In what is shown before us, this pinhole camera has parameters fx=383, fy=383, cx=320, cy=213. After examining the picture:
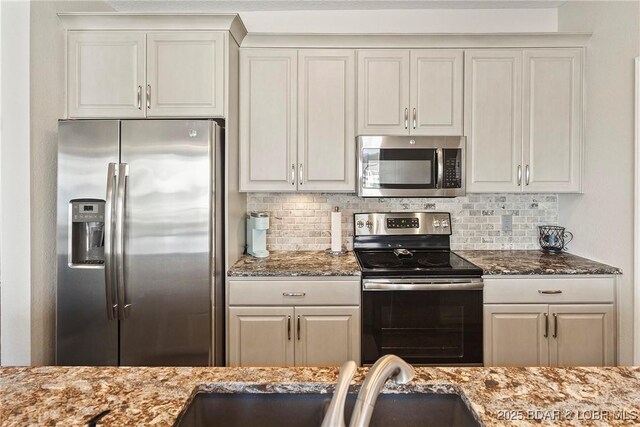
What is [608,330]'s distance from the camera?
2.28 meters

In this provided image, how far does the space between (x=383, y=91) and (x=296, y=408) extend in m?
2.17

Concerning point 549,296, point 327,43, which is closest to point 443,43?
point 327,43

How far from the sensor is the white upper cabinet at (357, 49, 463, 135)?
260cm

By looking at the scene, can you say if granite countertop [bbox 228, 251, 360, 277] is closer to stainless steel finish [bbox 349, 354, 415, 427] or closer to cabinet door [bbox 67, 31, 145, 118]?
cabinet door [bbox 67, 31, 145, 118]

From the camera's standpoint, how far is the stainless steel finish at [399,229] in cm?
287

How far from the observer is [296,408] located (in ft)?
3.10

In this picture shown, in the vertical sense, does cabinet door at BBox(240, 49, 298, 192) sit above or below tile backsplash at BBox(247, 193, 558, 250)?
above

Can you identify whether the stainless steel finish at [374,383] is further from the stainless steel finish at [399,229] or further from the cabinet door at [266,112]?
the stainless steel finish at [399,229]

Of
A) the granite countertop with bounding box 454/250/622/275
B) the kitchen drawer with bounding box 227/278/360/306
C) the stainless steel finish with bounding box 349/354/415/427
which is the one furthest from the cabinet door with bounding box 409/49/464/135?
the stainless steel finish with bounding box 349/354/415/427

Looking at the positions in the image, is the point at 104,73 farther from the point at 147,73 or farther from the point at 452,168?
the point at 452,168

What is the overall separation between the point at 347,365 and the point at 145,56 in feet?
7.84

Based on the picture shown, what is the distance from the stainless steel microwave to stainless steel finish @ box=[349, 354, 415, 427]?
1.96 m

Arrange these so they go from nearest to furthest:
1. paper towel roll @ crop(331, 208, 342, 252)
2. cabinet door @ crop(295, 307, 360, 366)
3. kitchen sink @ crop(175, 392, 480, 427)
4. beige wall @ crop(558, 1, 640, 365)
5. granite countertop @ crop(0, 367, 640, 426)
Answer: granite countertop @ crop(0, 367, 640, 426)
kitchen sink @ crop(175, 392, 480, 427)
beige wall @ crop(558, 1, 640, 365)
cabinet door @ crop(295, 307, 360, 366)
paper towel roll @ crop(331, 208, 342, 252)

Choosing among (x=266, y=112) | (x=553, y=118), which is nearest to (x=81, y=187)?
(x=266, y=112)
